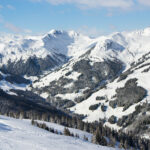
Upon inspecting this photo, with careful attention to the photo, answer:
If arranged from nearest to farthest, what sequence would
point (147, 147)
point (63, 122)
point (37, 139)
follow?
point (37, 139), point (147, 147), point (63, 122)

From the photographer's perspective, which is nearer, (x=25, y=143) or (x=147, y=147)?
(x=25, y=143)

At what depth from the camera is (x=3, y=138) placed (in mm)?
72438

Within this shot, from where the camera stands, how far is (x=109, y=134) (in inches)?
6230

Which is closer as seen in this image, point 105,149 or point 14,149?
point 14,149

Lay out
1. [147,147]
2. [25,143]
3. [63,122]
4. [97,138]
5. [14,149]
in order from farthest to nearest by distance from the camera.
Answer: [63,122]
[147,147]
[97,138]
[25,143]
[14,149]

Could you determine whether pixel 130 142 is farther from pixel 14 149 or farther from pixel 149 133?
pixel 14 149

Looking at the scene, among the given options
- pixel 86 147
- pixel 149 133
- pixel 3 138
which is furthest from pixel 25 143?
pixel 149 133

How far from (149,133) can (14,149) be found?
155m

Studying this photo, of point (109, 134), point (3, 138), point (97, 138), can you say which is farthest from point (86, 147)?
point (109, 134)

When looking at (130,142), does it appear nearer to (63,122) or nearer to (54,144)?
(63,122)

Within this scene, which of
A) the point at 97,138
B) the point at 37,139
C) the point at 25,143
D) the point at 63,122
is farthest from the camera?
the point at 63,122

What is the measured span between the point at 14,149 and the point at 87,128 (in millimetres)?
115713

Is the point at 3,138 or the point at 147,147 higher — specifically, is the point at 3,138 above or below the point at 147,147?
above

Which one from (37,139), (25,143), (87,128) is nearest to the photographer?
(25,143)
